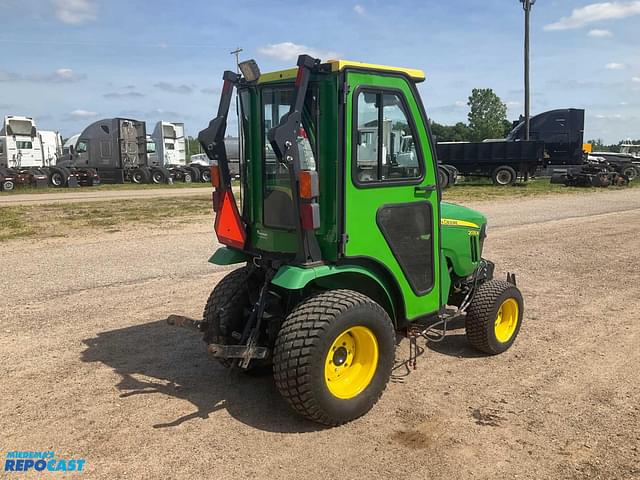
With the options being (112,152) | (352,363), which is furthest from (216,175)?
(112,152)

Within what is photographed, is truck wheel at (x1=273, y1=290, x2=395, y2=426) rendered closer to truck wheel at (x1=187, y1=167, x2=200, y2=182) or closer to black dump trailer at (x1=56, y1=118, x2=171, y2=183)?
black dump trailer at (x1=56, y1=118, x2=171, y2=183)

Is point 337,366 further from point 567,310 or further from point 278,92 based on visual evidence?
point 567,310

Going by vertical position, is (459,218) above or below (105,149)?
below

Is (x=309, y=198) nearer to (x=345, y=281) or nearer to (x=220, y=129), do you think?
(x=345, y=281)

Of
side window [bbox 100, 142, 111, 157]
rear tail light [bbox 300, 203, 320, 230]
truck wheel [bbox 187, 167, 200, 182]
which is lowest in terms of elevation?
rear tail light [bbox 300, 203, 320, 230]

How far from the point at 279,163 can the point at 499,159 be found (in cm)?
2289

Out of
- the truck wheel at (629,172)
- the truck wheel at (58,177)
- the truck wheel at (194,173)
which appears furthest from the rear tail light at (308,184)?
the truck wheel at (629,172)

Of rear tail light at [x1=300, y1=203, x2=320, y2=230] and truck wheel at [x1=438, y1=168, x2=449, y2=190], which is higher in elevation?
truck wheel at [x1=438, y1=168, x2=449, y2=190]

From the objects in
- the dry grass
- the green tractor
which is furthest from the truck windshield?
the dry grass

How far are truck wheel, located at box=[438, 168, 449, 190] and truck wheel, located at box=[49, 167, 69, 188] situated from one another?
24.7 m

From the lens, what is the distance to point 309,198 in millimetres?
3359

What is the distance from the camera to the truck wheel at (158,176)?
28.8 meters

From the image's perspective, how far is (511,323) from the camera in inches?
202

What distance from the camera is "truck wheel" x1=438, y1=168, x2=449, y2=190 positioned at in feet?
14.0
